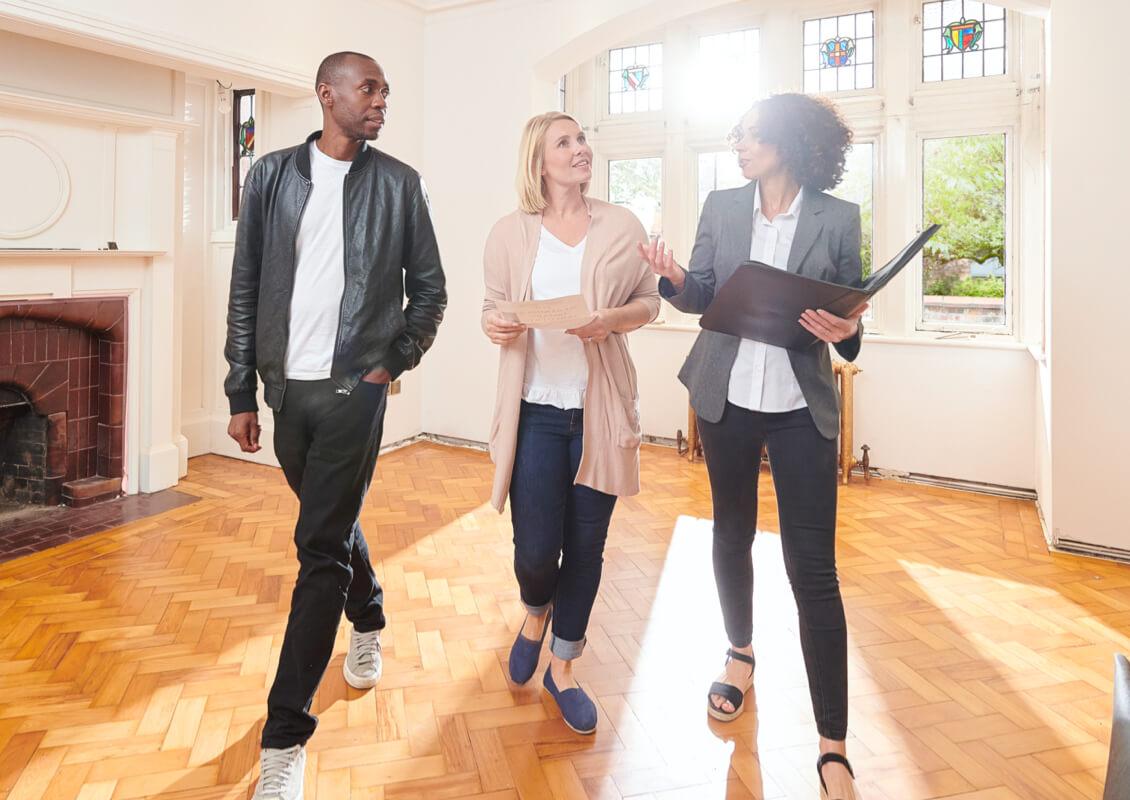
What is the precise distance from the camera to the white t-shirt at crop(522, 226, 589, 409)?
220cm

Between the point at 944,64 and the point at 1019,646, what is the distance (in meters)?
4.26

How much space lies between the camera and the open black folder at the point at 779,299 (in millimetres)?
1782

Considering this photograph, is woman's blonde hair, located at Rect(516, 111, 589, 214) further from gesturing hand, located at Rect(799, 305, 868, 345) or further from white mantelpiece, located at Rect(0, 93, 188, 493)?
white mantelpiece, located at Rect(0, 93, 188, 493)

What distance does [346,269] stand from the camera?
2.08 m

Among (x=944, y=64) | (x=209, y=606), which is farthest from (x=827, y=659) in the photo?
(x=944, y=64)

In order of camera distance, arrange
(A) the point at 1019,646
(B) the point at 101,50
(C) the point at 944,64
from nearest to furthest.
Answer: (A) the point at 1019,646 → (B) the point at 101,50 → (C) the point at 944,64

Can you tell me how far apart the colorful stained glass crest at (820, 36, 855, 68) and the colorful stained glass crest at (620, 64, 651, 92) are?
4.81 feet

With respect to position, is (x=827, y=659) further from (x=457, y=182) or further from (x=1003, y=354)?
(x=457, y=182)

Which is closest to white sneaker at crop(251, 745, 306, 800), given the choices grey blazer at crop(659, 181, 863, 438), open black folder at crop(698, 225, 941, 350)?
grey blazer at crop(659, 181, 863, 438)

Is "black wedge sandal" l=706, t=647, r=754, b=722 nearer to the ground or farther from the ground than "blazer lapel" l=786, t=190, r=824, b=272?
nearer to the ground

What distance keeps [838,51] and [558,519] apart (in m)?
5.16

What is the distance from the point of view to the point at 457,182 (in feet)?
20.6

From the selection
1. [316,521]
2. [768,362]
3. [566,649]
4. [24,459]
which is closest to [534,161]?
[768,362]

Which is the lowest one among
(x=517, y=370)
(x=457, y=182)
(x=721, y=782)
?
(x=721, y=782)
